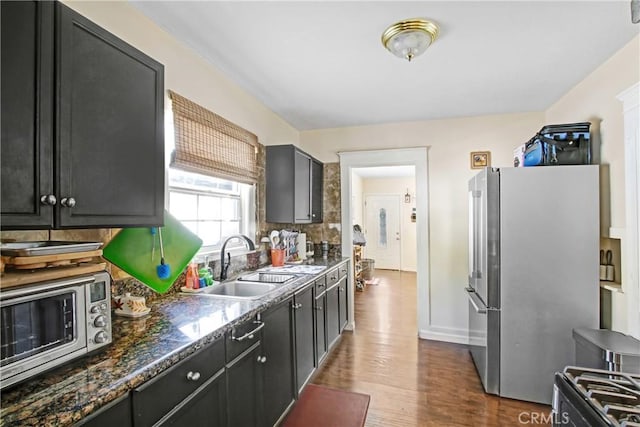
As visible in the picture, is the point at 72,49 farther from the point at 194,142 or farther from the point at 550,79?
the point at 550,79

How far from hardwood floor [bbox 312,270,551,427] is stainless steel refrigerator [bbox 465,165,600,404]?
0.21m

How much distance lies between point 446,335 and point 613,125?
2.53 meters

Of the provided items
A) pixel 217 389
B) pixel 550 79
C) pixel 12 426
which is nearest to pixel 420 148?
pixel 550 79

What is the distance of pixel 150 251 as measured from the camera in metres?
1.74

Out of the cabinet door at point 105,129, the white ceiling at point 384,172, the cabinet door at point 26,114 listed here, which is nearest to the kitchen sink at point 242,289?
the cabinet door at point 105,129

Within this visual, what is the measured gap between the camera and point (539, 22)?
5.98ft

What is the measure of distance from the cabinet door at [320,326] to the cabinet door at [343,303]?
578mm

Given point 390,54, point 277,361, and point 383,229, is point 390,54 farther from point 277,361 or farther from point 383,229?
point 383,229

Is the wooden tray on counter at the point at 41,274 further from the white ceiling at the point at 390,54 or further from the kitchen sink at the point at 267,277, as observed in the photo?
the kitchen sink at the point at 267,277

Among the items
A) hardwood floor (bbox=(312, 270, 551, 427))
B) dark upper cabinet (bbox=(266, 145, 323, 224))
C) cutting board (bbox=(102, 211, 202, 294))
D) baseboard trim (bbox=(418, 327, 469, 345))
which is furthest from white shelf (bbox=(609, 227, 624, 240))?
cutting board (bbox=(102, 211, 202, 294))

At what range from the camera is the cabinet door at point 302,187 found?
3238 mm

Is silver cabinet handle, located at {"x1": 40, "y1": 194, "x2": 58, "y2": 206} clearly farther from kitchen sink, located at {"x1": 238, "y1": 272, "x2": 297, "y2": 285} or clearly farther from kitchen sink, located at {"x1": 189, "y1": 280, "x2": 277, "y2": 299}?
kitchen sink, located at {"x1": 238, "y1": 272, "x2": 297, "y2": 285}

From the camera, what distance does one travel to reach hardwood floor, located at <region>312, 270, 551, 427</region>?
7.34 feet

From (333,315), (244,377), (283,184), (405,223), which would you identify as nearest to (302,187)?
(283,184)
